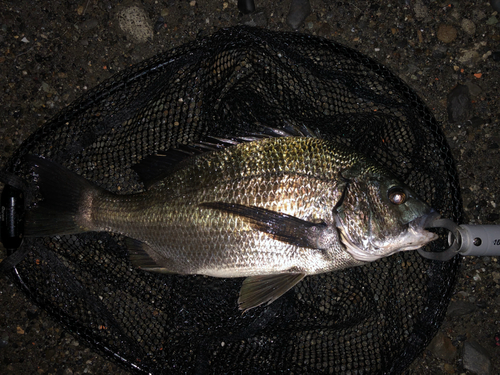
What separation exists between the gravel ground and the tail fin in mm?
771

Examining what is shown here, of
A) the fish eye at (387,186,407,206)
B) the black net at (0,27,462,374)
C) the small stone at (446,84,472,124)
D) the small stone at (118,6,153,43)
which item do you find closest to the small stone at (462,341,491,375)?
the black net at (0,27,462,374)

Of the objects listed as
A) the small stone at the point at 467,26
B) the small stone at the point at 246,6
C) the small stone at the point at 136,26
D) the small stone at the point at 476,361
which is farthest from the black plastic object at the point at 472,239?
the small stone at the point at 136,26

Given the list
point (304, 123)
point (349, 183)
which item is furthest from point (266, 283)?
point (304, 123)

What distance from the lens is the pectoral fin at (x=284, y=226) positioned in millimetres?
2064

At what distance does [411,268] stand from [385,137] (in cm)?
103

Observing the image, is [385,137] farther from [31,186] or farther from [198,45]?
[31,186]

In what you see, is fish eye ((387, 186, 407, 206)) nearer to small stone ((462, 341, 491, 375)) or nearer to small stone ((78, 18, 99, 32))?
small stone ((462, 341, 491, 375))

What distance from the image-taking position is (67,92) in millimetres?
2809

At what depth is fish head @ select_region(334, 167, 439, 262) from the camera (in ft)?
6.77

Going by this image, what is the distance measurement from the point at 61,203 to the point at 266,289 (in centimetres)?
147

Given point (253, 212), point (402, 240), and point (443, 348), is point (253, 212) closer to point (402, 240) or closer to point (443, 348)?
point (402, 240)

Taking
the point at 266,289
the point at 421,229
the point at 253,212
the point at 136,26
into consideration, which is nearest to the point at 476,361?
the point at 421,229

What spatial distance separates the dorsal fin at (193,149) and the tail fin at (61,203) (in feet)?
1.22

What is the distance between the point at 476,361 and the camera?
2738 millimetres
